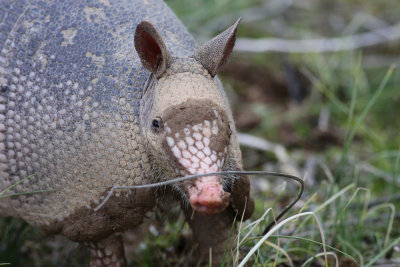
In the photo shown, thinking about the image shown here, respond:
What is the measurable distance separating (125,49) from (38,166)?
0.78m

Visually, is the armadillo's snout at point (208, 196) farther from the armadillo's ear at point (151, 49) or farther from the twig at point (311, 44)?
the twig at point (311, 44)

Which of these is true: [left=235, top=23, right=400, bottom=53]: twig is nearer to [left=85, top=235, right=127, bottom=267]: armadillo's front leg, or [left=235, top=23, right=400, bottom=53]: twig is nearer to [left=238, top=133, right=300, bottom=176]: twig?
[left=238, top=133, right=300, bottom=176]: twig

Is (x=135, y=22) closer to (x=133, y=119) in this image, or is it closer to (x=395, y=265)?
(x=133, y=119)

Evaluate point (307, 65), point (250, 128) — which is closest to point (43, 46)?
point (250, 128)

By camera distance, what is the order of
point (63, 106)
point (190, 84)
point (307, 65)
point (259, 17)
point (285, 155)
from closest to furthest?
point (190, 84) < point (63, 106) < point (285, 155) < point (307, 65) < point (259, 17)

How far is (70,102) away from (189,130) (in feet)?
2.41

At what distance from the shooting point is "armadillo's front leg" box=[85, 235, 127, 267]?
3.13 m

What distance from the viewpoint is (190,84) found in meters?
2.65

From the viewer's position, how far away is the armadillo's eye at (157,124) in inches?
103

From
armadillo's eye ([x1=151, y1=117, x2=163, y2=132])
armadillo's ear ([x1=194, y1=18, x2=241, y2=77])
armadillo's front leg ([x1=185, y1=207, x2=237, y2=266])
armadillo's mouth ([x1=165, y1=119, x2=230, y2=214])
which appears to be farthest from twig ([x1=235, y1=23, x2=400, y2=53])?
armadillo's mouth ([x1=165, y1=119, x2=230, y2=214])

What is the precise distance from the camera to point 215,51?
2.73m

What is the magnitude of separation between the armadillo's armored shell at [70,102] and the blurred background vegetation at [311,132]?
1.98 ft

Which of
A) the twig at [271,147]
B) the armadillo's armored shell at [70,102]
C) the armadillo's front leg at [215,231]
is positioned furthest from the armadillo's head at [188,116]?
the twig at [271,147]

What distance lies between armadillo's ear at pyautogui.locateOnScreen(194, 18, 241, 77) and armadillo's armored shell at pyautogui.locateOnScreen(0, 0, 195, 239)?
300mm
